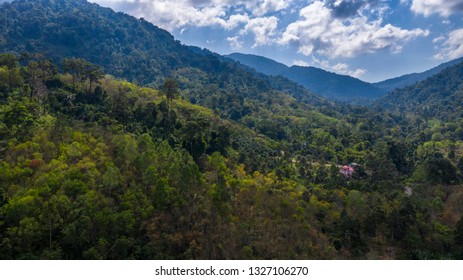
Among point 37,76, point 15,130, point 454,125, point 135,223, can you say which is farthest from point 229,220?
point 454,125

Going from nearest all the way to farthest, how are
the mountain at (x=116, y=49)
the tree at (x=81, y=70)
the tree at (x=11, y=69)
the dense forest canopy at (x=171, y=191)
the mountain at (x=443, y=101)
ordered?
the dense forest canopy at (x=171, y=191) → the tree at (x=11, y=69) → the tree at (x=81, y=70) → the mountain at (x=116, y=49) → the mountain at (x=443, y=101)

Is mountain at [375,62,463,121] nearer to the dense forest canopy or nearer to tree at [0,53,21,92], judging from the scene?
the dense forest canopy

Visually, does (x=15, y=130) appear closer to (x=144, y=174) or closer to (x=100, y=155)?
(x=100, y=155)

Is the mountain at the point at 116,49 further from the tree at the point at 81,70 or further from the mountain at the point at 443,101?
the mountain at the point at 443,101

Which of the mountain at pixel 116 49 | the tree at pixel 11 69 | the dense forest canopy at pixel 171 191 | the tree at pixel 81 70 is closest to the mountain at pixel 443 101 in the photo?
the mountain at pixel 116 49

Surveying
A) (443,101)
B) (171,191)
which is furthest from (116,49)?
(443,101)

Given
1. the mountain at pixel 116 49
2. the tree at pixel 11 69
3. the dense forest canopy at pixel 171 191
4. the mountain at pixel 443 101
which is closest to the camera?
the dense forest canopy at pixel 171 191

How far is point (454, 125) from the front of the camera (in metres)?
107

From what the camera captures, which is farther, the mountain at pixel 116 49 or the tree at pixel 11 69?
the mountain at pixel 116 49

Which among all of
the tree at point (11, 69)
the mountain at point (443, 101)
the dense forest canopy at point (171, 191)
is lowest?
the dense forest canopy at point (171, 191)

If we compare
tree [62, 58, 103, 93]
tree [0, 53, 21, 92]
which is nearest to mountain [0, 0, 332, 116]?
tree [62, 58, 103, 93]

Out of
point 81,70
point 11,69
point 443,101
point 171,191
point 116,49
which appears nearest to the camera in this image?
point 171,191

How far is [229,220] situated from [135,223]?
783 cm

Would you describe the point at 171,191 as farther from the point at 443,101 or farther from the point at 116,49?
the point at 443,101
